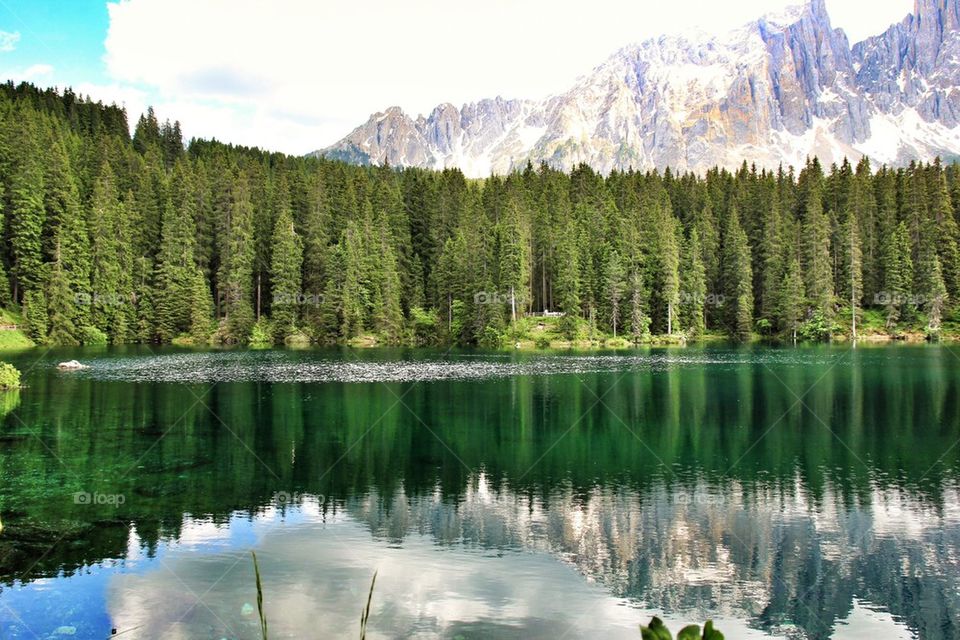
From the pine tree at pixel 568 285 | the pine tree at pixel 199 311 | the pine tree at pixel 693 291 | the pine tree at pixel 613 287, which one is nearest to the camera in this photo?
the pine tree at pixel 568 285

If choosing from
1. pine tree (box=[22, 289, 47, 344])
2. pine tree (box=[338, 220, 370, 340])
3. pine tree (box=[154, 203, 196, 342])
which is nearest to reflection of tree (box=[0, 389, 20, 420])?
pine tree (box=[22, 289, 47, 344])

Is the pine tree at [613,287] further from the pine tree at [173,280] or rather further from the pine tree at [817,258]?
the pine tree at [173,280]

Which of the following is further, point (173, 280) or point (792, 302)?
point (792, 302)

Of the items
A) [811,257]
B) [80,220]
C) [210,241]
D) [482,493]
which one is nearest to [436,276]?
[210,241]

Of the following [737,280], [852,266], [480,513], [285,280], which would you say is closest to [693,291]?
[737,280]

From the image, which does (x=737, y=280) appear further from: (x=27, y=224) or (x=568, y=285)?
(x=27, y=224)

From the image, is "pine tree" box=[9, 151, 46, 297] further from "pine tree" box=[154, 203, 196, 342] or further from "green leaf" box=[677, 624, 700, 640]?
"green leaf" box=[677, 624, 700, 640]

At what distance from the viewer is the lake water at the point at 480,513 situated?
47.1 ft

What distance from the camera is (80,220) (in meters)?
92.1

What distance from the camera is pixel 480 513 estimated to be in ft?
68.5

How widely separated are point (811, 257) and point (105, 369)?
93.4m

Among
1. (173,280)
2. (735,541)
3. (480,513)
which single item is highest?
(173,280)

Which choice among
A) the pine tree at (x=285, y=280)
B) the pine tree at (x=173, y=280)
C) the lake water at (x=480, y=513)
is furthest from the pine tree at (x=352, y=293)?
the lake water at (x=480, y=513)

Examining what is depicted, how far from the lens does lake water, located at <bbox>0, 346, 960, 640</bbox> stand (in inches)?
565
